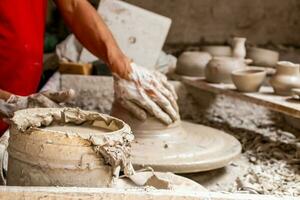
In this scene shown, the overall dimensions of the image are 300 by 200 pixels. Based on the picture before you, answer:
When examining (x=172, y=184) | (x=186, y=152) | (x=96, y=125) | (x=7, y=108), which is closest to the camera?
(x=96, y=125)

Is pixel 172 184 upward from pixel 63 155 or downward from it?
downward

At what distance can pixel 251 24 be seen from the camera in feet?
20.0

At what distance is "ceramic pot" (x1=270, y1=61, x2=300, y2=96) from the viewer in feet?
11.5

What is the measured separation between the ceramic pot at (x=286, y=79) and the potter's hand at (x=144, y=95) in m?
1.00

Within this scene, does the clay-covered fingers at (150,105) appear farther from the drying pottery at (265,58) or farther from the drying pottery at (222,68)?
the drying pottery at (265,58)

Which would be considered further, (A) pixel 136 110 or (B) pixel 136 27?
(B) pixel 136 27

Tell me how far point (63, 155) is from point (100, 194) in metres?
0.16

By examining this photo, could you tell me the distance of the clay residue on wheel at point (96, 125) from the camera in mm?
Answer: 1576

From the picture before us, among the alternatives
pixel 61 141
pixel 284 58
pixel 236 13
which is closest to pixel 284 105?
pixel 61 141

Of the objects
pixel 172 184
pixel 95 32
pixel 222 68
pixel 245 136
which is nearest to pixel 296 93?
pixel 245 136

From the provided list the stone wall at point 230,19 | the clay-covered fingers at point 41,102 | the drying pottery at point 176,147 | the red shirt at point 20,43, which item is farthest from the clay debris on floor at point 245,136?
the stone wall at point 230,19

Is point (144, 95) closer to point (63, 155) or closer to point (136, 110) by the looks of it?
point (136, 110)

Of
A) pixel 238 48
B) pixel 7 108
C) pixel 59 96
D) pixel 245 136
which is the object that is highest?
pixel 59 96

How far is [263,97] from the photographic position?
3.44 meters
